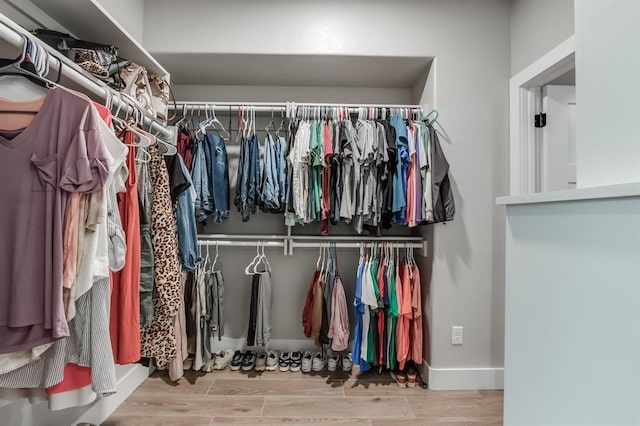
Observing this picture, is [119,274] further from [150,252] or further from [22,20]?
[22,20]

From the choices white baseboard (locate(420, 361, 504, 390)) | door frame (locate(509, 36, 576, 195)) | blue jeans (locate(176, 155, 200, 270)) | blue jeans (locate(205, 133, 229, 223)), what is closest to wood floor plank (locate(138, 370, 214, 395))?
blue jeans (locate(176, 155, 200, 270))

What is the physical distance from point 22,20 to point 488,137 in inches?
102

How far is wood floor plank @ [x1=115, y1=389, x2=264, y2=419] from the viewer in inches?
69.0

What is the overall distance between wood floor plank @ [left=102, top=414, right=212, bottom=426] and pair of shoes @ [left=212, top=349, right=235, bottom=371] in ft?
1.74

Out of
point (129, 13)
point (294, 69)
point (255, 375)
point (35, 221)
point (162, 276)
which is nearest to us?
point (35, 221)

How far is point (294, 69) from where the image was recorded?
7.54 feet

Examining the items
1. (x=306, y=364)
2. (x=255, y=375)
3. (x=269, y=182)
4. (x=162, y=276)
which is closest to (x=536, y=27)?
(x=269, y=182)

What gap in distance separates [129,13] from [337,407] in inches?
109

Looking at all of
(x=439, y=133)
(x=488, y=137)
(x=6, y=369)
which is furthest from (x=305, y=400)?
(x=488, y=137)

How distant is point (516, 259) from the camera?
89cm

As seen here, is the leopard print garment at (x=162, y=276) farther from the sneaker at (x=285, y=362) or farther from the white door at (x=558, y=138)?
the white door at (x=558, y=138)

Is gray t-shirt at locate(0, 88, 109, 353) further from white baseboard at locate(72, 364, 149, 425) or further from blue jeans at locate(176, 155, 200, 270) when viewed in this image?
white baseboard at locate(72, 364, 149, 425)

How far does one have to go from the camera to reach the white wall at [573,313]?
57cm

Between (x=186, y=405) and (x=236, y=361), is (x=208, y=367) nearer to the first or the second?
(x=236, y=361)
